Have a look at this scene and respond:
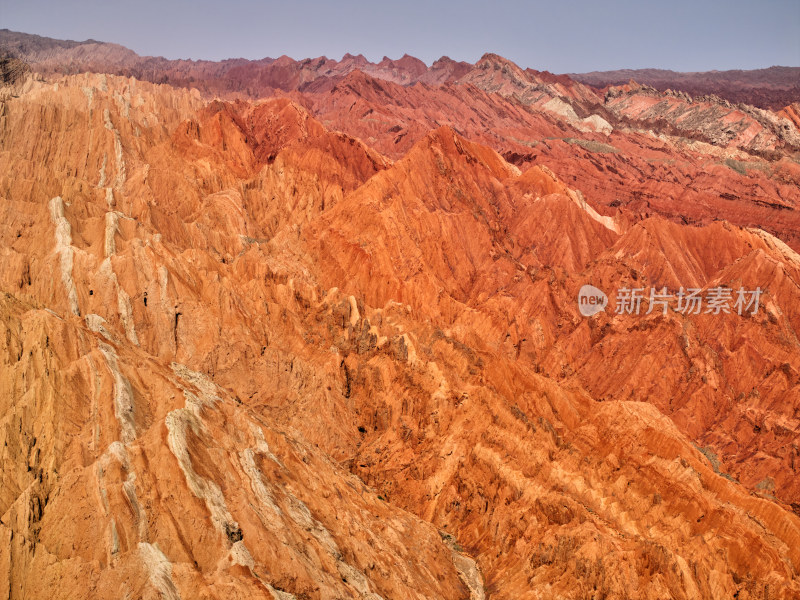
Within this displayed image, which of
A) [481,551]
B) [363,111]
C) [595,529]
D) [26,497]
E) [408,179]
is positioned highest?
[363,111]

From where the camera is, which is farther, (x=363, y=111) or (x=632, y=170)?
(x=363, y=111)

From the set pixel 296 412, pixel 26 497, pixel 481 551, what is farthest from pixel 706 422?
pixel 26 497

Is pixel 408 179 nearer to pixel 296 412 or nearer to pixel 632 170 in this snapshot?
pixel 296 412

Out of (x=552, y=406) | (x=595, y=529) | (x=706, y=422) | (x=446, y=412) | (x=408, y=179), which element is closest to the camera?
(x=595, y=529)

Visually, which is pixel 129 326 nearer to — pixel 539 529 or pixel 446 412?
pixel 446 412

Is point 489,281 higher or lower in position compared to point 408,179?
lower

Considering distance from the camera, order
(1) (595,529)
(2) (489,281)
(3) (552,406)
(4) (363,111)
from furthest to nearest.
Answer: (4) (363,111), (2) (489,281), (3) (552,406), (1) (595,529)
